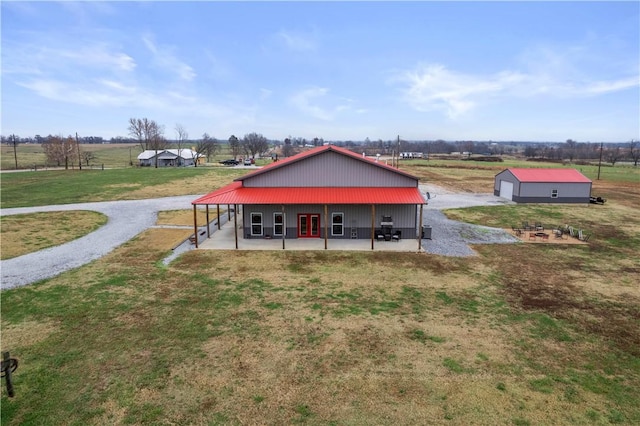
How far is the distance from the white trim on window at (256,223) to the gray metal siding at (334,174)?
8.75ft

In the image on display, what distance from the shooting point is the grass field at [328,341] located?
364 inches

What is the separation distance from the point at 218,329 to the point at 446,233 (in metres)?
19.4

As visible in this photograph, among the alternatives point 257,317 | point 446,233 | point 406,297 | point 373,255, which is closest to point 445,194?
point 446,233

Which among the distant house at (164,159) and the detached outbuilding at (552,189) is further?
the distant house at (164,159)

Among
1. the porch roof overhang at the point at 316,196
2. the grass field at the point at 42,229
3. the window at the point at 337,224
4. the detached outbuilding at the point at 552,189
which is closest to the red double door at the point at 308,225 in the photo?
the window at the point at 337,224

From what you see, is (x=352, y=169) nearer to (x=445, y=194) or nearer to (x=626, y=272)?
(x=626, y=272)

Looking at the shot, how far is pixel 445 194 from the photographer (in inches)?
1897

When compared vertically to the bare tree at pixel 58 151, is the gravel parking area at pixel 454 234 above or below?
below

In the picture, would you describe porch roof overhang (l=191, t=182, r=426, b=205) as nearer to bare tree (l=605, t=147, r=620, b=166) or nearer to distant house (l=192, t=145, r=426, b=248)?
distant house (l=192, t=145, r=426, b=248)

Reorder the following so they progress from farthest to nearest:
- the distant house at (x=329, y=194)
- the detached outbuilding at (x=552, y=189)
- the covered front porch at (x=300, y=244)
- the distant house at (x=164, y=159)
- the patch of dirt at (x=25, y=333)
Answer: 1. the distant house at (x=164, y=159)
2. the detached outbuilding at (x=552, y=189)
3. the distant house at (x=329, y=194)
4. the covered front porch at (x=300, y=244)
5. the patch of dirt at (x=25, y=333)

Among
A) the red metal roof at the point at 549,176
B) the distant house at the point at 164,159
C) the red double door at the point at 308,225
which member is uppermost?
the distant house at the point at 164,159

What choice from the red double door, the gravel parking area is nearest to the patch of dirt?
the red double door

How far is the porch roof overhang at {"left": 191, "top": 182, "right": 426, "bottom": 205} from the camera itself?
76.7 ft

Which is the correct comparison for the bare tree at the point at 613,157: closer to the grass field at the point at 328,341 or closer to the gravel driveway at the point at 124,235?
the gravel driveway at the point at 124,235
